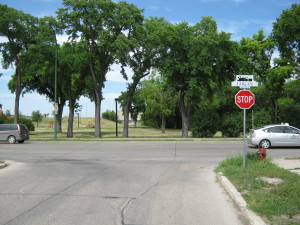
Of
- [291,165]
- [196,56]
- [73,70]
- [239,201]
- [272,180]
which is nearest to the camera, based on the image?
[239,201]

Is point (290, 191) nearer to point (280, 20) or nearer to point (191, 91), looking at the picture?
point (191, 91)

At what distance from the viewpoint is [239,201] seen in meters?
6.77

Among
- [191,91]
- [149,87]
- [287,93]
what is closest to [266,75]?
[191,91]

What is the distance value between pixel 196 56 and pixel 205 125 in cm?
679

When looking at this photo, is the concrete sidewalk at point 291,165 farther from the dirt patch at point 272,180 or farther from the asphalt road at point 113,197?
the asphalt road at point 113,197

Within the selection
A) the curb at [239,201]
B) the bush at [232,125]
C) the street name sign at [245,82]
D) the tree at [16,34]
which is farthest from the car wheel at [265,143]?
the tree at [16,34]

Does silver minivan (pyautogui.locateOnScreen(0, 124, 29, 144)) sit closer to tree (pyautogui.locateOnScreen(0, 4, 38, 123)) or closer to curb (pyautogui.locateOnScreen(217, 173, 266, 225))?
tree (pyautogui.locateOnScreen(0, 4, 38, 123))

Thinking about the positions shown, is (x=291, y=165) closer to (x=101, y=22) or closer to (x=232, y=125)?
(x=232, y=125)

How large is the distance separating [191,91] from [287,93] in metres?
30.0

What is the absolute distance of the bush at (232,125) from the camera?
33344 mm

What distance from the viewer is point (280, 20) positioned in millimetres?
37688

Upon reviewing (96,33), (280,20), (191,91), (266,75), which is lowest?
(191,91)

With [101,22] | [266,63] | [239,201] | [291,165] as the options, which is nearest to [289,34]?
[266,63]

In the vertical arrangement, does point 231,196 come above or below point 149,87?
below
